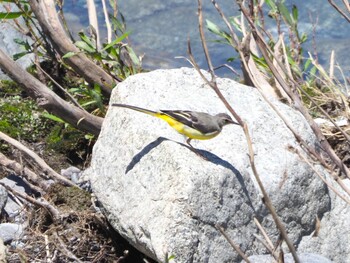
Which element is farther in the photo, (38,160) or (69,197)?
(38,160)

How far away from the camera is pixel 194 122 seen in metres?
4.29

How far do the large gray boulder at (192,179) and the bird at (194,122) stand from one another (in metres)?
0.10

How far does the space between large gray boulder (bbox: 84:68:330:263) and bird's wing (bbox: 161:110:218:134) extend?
0.14 metres

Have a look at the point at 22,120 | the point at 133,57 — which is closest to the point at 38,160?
the point at 22,120

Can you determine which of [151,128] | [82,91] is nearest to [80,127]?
[82,91]

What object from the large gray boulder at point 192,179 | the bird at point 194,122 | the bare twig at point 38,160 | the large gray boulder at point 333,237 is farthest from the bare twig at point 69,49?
the large gray boulder at point 333,237

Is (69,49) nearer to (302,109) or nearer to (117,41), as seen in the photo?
(117,41)

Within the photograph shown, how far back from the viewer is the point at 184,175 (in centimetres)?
417

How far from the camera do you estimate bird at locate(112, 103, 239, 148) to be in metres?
4.26

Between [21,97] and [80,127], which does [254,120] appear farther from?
[21,97]

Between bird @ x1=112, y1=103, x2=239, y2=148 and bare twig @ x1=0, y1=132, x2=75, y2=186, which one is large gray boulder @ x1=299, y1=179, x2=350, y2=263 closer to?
bird @ x1=112, y1=103, x2=239, y2=148

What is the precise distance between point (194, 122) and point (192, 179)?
1.06 ft

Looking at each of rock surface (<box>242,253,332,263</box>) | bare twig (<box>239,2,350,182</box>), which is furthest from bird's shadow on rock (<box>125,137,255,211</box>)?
bare twig (<box>239,2,350,182</box>)

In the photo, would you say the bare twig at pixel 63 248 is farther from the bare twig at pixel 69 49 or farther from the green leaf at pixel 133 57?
the green leaf at pixel 133 57
